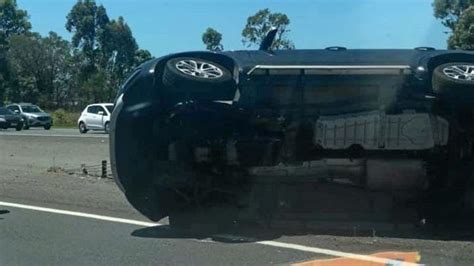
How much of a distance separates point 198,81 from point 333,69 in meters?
1.30

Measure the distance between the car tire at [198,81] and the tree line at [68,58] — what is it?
5478cm

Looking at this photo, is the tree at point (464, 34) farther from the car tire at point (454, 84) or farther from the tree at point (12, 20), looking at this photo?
the tree at point (12, 20)

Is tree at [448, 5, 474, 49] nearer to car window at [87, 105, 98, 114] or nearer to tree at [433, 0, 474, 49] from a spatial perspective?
tree at [433, 0, 474, 49]

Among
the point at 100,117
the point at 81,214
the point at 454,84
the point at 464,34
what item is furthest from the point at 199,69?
the point at 100,117

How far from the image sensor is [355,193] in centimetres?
744

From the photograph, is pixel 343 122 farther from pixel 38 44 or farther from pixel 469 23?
pixel 38 44

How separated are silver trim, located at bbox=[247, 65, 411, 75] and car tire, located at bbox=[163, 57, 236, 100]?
29cm

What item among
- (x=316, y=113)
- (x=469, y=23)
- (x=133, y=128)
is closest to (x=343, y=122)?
(x=316, y=113)

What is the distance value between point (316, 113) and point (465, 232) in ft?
6.69

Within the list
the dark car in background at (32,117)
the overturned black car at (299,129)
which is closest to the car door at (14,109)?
the dark car in background at (32,117)

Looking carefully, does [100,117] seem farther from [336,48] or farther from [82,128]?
[336,48]

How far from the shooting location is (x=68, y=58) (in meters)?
70.8

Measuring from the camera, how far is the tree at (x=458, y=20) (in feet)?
91.0

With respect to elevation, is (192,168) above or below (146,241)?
above
